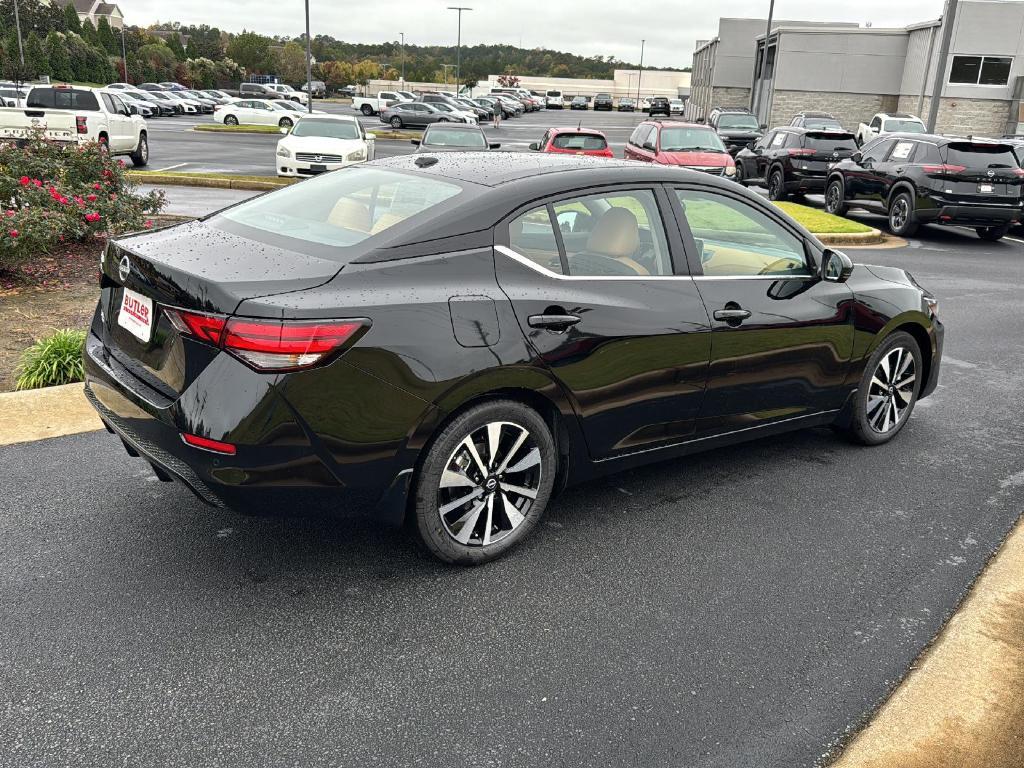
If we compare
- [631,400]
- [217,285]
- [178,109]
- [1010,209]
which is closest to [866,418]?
[631,400]

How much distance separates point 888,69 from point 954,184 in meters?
44.5

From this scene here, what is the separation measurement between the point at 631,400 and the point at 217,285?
1.83 meters

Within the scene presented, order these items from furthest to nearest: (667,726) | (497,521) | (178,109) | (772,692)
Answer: (178,109) → (497,521) → (772,692) → (667,726)

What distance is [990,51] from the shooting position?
153ft

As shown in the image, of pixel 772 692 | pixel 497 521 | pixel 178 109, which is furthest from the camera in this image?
pixel 178 109

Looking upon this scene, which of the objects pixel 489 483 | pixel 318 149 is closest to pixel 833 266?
pixel 489 483

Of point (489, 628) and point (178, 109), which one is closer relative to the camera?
point (489, 628)

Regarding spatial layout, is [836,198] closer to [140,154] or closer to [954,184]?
[954,184]

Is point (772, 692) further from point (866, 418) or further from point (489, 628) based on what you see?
point (866, 418)

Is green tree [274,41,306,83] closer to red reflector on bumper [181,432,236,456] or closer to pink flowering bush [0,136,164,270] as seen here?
pink flowering bush [0,136,164,270]

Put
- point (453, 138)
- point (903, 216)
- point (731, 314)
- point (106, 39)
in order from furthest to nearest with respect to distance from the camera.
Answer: point (106, 39), point (453, 138), point (903, 216), point (731, 314)

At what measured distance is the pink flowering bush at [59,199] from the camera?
7676 millimetres

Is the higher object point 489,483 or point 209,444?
point 209,444

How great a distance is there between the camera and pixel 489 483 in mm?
3748
